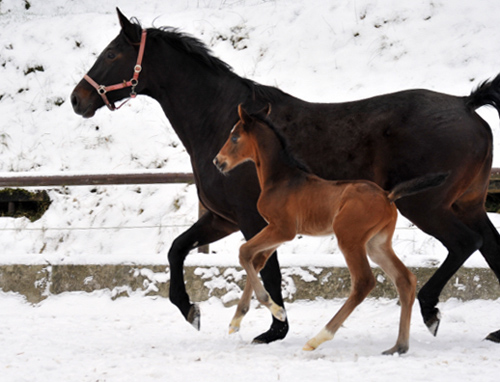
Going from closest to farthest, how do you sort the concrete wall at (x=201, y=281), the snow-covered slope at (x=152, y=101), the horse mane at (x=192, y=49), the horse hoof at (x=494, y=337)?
the horse hoof at (x=494, y=337)
the horse mane at (x=192, y=49)
the concrete wall at (x=201, y=281)
the snow-covered slope at (x=152, y=101)

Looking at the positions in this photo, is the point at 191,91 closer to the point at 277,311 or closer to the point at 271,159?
the point at 271,159

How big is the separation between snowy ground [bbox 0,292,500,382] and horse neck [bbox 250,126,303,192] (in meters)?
1.04

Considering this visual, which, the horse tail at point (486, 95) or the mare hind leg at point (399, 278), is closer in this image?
the mare hind leg at point (399, 278)

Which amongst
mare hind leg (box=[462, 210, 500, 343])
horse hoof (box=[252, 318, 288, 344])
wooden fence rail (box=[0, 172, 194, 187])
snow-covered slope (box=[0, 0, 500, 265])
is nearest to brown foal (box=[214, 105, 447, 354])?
horse hoof (box=[252, 318, 288, 344])

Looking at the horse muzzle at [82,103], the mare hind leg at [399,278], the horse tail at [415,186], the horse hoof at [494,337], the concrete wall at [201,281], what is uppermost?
the horse muzzle at [82,103]

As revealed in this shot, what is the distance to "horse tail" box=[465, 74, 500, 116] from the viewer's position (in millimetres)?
3980

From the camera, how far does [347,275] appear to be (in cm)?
543

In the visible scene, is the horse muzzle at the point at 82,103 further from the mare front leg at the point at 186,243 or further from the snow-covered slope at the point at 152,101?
the snow-covered slope at the point at 152,101

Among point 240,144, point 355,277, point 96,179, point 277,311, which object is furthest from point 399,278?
point 96,179

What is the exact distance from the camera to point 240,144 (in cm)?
359

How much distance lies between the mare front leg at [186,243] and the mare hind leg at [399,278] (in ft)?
4.14

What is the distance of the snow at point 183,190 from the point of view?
3469mm

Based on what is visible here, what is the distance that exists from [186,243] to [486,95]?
2.27 metres

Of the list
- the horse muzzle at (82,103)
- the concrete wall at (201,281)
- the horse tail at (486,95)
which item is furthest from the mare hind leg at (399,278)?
the horse muzzle at (82,103)
